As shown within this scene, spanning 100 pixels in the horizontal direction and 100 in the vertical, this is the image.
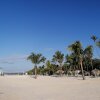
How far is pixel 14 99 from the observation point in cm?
1720

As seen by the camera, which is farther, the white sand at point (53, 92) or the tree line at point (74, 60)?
the tree line at point (74, 60)

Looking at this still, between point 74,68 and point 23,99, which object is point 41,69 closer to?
point 74,68

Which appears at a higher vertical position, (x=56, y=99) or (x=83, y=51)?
(x=83, y=51)

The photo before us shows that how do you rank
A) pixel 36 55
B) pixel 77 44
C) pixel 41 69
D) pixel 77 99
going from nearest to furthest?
pixel 77 99 → pixel 77 44 → pixel 36 55 → pixel 41 69

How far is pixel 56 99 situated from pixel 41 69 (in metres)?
119

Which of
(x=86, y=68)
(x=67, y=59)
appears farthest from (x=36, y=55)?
(x=86, y=68)

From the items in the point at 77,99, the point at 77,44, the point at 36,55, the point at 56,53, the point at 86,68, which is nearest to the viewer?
the point at 77,99

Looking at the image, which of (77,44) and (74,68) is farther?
(74,68)

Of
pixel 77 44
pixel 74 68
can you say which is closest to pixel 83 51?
pixel 77 44

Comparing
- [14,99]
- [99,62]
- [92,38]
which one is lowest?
[14,99]

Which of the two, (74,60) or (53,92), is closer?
(53,92)

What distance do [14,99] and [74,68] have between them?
8062 centimetres

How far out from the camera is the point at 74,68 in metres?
96.6

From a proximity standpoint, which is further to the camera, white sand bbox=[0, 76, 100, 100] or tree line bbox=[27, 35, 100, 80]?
tree line bbox=[27, 35, 100, 80]
